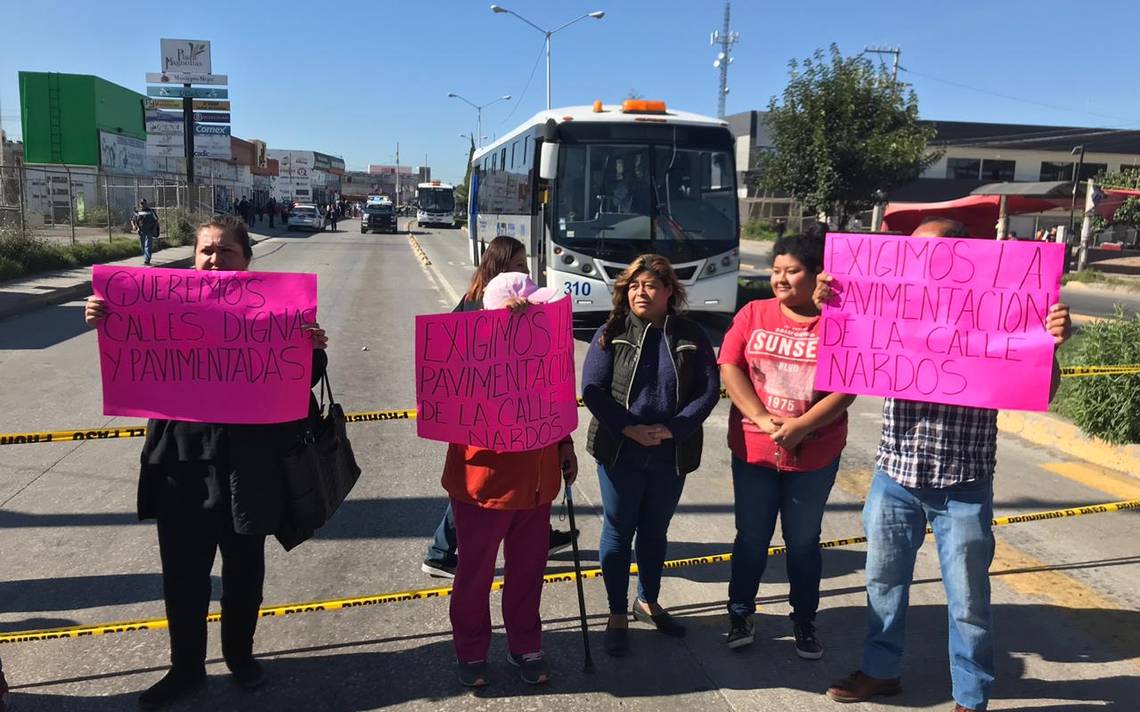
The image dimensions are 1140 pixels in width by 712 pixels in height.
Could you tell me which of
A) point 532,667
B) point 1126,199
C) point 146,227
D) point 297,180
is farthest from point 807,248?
point 297,180

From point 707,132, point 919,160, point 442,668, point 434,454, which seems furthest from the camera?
point 919,160

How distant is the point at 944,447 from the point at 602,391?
137cm

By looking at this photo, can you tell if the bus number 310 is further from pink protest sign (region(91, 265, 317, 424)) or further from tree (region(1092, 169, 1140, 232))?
tree (region(1092, 169, 1140, 232))

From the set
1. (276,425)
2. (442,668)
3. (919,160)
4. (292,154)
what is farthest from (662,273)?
(292,154)

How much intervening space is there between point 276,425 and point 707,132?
33.6ft

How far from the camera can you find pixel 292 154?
81.8 metres

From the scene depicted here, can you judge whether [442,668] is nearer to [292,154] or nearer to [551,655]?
[551,655]

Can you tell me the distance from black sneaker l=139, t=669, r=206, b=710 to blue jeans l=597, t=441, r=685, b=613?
1.75 metres

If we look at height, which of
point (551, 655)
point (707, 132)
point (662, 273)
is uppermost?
point (707, 132)

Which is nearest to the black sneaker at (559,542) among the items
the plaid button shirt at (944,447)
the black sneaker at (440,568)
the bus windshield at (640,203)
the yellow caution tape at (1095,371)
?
the black sneaker at (440,568)

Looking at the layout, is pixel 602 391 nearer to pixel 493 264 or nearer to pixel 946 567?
pixel 493 264

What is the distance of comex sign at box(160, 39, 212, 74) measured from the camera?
4338cm

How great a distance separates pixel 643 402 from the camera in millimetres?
3420

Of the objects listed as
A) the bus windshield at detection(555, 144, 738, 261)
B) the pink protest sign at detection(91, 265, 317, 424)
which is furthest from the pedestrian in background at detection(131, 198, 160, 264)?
the pink protest sign at detection(91, 265, 317, 424)
